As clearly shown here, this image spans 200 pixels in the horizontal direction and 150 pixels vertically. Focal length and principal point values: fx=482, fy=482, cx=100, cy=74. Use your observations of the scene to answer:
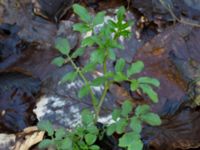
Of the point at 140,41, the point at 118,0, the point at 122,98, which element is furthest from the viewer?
the point at 118,0

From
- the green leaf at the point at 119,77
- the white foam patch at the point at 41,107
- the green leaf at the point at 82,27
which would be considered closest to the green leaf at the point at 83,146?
the green leaf at the point at 119,77

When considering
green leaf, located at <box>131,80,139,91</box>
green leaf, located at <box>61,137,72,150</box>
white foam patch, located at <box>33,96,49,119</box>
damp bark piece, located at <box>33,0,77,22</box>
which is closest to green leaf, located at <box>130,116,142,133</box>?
green leaf, located at <box>131,80,139,91</box>

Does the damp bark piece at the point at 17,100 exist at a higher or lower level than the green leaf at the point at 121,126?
lower

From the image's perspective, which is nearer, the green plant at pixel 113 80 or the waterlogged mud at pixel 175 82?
the green plant at pixel 113 80

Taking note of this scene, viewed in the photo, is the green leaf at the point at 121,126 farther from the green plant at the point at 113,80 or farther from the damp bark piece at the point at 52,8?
the damp bark piece at the point at 52,8

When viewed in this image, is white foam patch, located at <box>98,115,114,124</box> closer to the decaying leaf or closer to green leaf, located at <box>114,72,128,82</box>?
the decaying leaf

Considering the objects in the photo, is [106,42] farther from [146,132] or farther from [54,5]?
[54,5]

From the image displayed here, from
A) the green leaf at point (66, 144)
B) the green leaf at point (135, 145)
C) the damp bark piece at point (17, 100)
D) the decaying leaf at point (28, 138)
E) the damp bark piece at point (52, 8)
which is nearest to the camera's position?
the green leaf at point (135, 145)

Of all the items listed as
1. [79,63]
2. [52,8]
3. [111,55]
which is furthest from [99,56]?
[52,8]

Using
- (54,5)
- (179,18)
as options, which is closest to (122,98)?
(179,18)

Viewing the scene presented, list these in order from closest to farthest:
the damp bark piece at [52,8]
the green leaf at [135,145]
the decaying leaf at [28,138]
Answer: the green leaf at [135,145]
the decaying leaf at [28,138]
the damp bark piece at [52,8]

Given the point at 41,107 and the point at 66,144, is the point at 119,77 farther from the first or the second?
the point at 41,107
